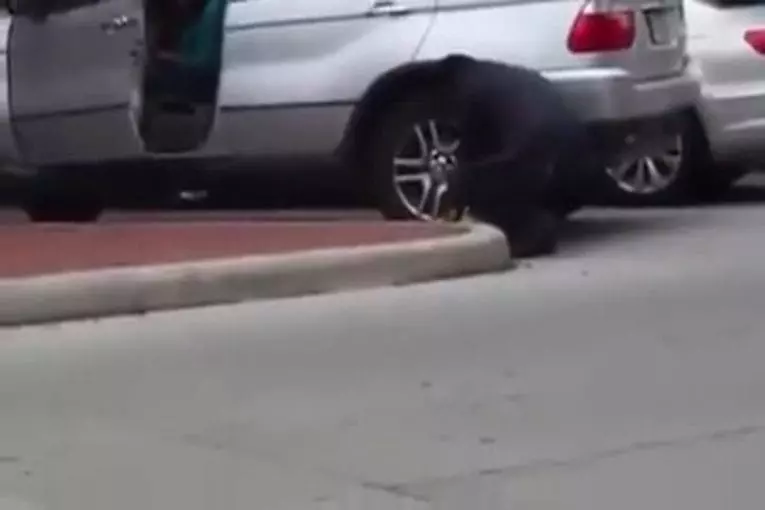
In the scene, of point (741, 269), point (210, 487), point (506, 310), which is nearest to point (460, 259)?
point (506, 310)

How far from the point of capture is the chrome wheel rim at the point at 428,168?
39.5 feet

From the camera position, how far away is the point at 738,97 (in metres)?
13.9

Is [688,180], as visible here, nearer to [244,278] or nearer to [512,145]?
[512,145]

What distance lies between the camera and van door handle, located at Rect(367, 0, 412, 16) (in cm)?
1213

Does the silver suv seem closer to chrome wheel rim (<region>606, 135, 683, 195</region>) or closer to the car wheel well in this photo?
the car wheel well

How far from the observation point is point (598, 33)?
11.8m

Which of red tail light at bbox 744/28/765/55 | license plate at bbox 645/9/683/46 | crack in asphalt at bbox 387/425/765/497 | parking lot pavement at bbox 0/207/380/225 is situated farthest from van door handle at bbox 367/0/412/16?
crack in asphalt at bbox 387/425/765/497

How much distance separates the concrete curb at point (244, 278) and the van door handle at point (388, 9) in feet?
5.16

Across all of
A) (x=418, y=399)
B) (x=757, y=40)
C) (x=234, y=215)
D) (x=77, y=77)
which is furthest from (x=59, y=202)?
(x=418, y=399)

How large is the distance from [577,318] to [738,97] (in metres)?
4.48

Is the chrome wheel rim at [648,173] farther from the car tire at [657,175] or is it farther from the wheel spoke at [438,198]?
the wheel spoke at [438,198]

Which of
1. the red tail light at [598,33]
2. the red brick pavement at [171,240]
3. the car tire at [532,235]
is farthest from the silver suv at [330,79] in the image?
the red brick pavement at [171,240]

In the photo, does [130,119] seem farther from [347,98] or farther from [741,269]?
[741,269]

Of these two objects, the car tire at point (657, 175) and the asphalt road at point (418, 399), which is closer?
the asphalt road at point (418, 399)
